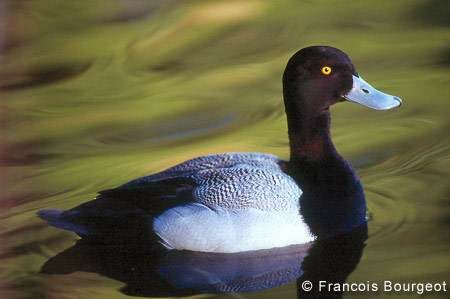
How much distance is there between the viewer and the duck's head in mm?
2164

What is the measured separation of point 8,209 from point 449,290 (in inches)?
37.7

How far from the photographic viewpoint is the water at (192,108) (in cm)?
210

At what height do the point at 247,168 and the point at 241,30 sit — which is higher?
the point at 241,30

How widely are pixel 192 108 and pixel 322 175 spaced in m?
0.53

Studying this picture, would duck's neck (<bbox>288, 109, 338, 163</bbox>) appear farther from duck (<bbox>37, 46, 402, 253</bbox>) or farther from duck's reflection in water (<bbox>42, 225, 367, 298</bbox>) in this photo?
duck's reflection in water (<bbox>42, 225, 367, 298</bbox>)

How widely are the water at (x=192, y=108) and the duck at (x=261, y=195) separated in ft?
0.28

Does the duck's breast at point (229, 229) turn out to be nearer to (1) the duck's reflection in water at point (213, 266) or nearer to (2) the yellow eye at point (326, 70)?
(1) the duck's reflection in water at point (213, 266)

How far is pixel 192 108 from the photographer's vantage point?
8.51ft

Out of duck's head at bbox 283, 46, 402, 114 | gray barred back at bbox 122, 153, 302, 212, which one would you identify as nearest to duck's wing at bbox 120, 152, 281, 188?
gray barred back at bbox 122, 153, 302, 212

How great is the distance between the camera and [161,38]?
288 centimetres

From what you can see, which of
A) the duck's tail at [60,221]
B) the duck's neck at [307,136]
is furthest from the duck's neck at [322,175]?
the duck's tail at [60,221]

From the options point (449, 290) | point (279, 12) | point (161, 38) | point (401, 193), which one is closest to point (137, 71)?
point (161, 38)

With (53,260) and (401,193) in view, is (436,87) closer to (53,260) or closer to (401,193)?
(401,193)

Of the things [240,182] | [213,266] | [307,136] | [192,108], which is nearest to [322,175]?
[307,136]
